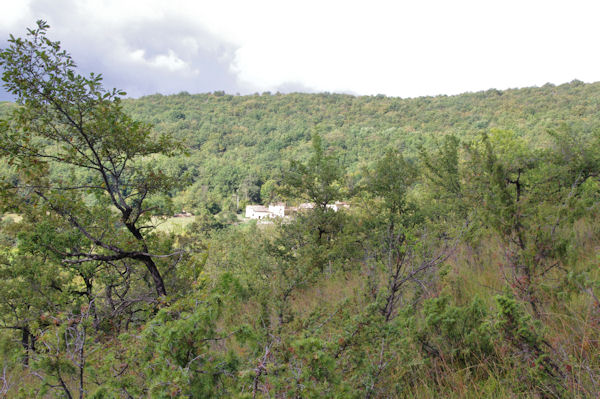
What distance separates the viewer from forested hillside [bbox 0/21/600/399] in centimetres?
144

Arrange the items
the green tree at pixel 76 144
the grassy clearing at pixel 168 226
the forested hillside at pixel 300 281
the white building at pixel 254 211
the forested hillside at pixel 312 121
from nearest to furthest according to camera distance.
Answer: the forested hillside at pixel 300 281
the green tree at pixel 76 144
the grassy clearing at pixel 168 226
the forested hillside at pixel 312 121
the white building at pixel 254 211

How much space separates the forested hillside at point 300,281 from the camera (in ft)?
4.72

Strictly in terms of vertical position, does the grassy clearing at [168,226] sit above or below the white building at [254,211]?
above

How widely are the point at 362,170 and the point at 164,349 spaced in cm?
899

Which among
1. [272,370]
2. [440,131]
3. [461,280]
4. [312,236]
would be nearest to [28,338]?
[312,236]

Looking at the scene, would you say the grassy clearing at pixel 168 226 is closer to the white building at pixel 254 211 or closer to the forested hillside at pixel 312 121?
the white building at pixel 254 211

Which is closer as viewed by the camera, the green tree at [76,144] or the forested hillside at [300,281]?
the forested hillside at [300,281]

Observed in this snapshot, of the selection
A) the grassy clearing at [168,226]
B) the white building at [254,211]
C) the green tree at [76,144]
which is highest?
the green tree at [76,144]

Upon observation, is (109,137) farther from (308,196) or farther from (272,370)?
(308,196)

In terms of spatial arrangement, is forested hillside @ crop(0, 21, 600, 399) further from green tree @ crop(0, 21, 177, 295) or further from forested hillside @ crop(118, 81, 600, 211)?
forested hillside @ crop(118, 81, 600, 211)

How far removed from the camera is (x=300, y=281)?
9.38 ft

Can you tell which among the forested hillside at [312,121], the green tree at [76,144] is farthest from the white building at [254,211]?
the green tree at [76,144]

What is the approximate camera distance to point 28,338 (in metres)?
6.87

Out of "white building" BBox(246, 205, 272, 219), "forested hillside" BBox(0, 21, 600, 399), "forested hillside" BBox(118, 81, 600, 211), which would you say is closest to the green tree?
"forested hillside" BBox(0, 21, 600, 399)
